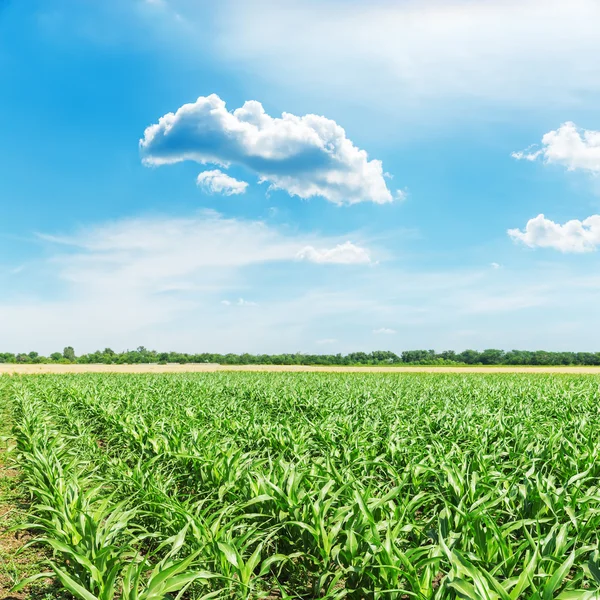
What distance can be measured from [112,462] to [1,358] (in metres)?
90.1

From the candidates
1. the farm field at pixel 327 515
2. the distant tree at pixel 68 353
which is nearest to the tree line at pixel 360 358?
the distant tree at pixel 68 353

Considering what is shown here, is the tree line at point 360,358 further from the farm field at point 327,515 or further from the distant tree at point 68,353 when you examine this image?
the farm field at point 327,515

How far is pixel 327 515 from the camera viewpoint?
5.14 metres

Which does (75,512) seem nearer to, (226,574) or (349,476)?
(226,574)

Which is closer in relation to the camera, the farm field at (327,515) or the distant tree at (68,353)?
the farm field at (327,515)

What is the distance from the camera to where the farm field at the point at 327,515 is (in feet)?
12.2

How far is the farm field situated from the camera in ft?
12.2

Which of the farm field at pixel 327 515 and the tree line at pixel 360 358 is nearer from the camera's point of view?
the farm field at pixel 327 515

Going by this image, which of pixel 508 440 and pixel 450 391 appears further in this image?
pixel 450 391

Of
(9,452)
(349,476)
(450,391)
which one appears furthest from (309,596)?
(450,391)

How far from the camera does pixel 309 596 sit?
445 centimetres

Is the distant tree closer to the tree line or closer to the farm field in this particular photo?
the tree line

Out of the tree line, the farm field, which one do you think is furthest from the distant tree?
the farm field

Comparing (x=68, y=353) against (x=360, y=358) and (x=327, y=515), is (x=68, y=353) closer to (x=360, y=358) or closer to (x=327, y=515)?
(x=360, y=358)
